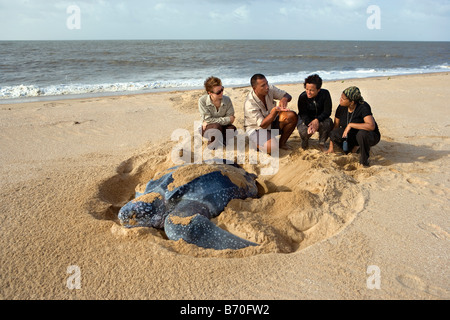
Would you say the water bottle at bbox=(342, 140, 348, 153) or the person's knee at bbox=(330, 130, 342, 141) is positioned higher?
Result: the person's knee at bbox=(330, 130, 342, 141)

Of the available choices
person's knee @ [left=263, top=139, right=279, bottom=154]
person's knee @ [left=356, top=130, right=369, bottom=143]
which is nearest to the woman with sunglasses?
person's knee @ [left=263, top=139, right=279, bottom=154]

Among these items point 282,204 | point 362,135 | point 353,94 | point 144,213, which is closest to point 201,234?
point 144,213

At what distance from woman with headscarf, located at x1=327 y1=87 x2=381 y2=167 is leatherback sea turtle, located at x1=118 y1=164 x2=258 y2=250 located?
1372 millimetres

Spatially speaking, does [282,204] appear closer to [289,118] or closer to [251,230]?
[251,230]

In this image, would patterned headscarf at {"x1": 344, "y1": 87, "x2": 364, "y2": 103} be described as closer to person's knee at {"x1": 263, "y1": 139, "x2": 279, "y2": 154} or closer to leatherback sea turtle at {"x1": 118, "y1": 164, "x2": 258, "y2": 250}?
person's knee at {"x1": 263, "y1": 139, "x2": 279, "y2": 154}

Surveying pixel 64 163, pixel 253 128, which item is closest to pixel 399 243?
pixel 253 128

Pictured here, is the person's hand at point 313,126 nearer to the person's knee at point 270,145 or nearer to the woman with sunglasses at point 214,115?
the person's knee at point 270,145

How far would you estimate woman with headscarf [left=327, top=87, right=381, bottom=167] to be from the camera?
3.32 metres

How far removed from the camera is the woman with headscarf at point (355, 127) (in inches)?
131

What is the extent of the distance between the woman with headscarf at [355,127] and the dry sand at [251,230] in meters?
0.19

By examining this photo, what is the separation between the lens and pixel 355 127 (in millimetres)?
3357

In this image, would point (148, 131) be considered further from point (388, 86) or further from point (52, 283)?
point (388, 86)

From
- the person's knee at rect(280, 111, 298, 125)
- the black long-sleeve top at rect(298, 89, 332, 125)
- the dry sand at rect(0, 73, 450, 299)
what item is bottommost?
the dry sand at rect(0, 73, 450, 299)

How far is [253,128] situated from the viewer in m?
3.75
